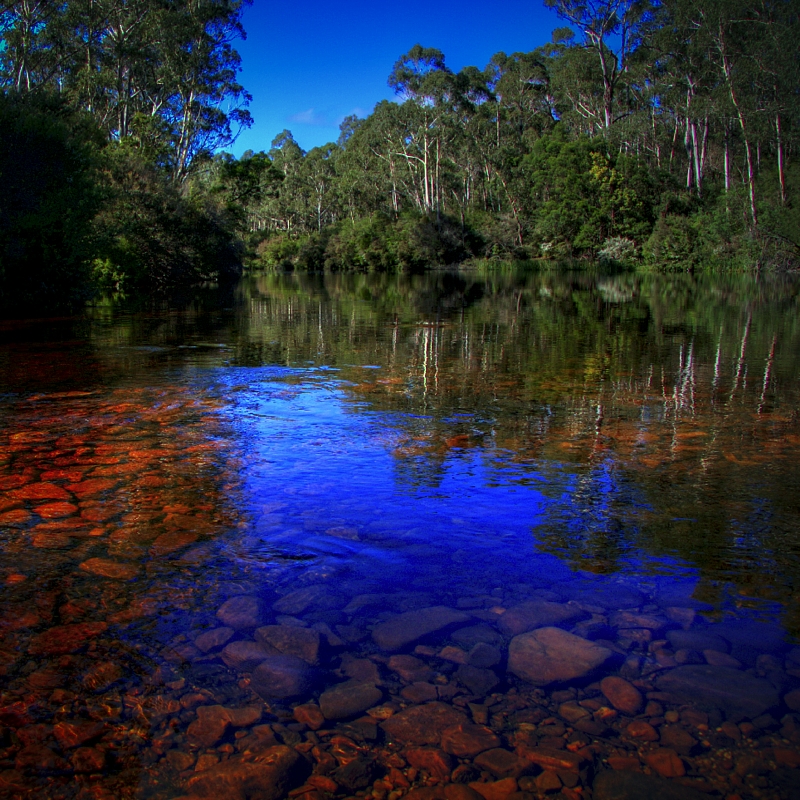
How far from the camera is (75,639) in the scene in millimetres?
3105

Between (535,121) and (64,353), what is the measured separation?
218 feet

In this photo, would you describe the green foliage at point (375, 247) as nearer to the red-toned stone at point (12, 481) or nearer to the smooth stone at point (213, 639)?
the red-toned stone at point (12, 481)

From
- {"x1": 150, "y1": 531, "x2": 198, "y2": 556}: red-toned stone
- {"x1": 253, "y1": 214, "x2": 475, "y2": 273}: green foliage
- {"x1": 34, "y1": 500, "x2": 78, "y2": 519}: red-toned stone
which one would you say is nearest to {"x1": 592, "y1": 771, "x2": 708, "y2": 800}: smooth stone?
{"x1": 150, "y1": 531, "x2": 198, "y2": 556}: red-toned stone

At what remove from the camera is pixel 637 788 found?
2.32 m

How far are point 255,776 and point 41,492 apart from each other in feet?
11.1

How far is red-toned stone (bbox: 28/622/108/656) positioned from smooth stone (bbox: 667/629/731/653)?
2520 millimetres

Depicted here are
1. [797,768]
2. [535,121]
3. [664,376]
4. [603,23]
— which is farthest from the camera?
[535,121]

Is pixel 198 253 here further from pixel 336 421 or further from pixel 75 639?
pixel 75 639

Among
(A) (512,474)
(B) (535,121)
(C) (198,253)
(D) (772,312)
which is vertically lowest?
(A) (512,474)

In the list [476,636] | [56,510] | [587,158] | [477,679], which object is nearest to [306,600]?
[476,636]

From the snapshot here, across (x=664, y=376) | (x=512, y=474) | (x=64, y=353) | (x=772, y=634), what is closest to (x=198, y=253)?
(x=64, y=353)

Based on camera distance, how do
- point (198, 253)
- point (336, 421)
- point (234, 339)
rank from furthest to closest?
point (198, 253)
point (234, 339)
point (336, 421)

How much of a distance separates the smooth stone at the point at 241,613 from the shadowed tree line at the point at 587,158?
38.3 metres

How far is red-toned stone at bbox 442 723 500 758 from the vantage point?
2.48 meters
